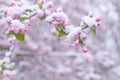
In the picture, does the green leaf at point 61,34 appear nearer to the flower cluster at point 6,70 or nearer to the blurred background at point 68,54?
the flower cluster at point 6,70

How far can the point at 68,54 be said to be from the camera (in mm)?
5117

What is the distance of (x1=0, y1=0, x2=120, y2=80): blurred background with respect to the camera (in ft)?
15.4

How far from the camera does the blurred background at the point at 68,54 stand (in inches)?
184

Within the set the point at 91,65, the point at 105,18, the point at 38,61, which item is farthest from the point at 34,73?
the point at 105,18

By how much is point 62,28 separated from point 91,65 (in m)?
3.08

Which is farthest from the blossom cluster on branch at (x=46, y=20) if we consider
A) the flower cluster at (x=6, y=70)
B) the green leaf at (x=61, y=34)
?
the flower cluster at (x=6, y=70)

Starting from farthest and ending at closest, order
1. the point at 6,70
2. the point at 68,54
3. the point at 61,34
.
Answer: the point at 68,54 → the point at 6,70 → the point at 61,34

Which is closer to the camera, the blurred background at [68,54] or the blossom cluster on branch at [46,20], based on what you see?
the blossom cluster on branch at [46,20]

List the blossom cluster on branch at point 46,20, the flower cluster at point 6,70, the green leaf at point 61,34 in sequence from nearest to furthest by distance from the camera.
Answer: the blossom cluster on branch at point 46,20
the green leaf at point 61,34
the flower cluster at point 6,70

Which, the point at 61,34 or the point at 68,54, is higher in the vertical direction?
the point at 68,54

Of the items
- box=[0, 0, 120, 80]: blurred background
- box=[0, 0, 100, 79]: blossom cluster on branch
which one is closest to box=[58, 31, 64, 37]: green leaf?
box=[0, 0, 100, 79]: blossom cluster on branch

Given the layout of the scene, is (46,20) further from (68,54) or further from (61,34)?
(68,54)

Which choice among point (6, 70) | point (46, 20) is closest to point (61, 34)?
point (46, 20)

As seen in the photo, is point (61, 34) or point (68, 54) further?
point (68, 54)
